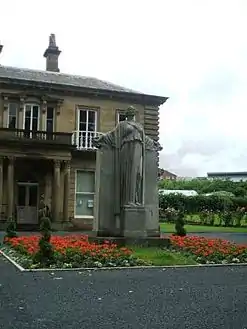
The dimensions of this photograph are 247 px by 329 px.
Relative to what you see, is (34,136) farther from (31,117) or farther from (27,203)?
(27,203)

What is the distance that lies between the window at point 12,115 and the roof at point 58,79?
1920 mm

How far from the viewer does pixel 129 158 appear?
52.4 feet

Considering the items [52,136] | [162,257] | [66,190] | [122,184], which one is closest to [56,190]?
[66,190]

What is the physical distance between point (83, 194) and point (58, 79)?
8394 mm

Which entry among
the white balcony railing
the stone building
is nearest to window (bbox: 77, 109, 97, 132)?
the stone building

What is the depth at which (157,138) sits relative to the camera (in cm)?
3856

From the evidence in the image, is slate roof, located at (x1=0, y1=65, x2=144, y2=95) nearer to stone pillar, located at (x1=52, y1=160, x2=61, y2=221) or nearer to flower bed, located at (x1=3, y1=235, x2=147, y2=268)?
stone pillar, located at (x1=52, y1=160, x2=61, y2=221)

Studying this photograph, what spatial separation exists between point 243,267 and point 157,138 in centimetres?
A: 2598

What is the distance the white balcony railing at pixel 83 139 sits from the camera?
35969 millimetres

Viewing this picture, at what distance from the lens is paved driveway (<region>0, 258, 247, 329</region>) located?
6.73 metres

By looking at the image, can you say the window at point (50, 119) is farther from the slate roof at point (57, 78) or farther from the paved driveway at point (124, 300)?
the paved driveway at point (124, 300)

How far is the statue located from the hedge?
108ft

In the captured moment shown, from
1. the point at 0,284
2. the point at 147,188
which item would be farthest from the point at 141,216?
the point at 0,284

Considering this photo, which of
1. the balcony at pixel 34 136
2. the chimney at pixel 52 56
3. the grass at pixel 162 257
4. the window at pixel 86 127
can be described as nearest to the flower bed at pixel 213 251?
the grass at pixel 162 257
